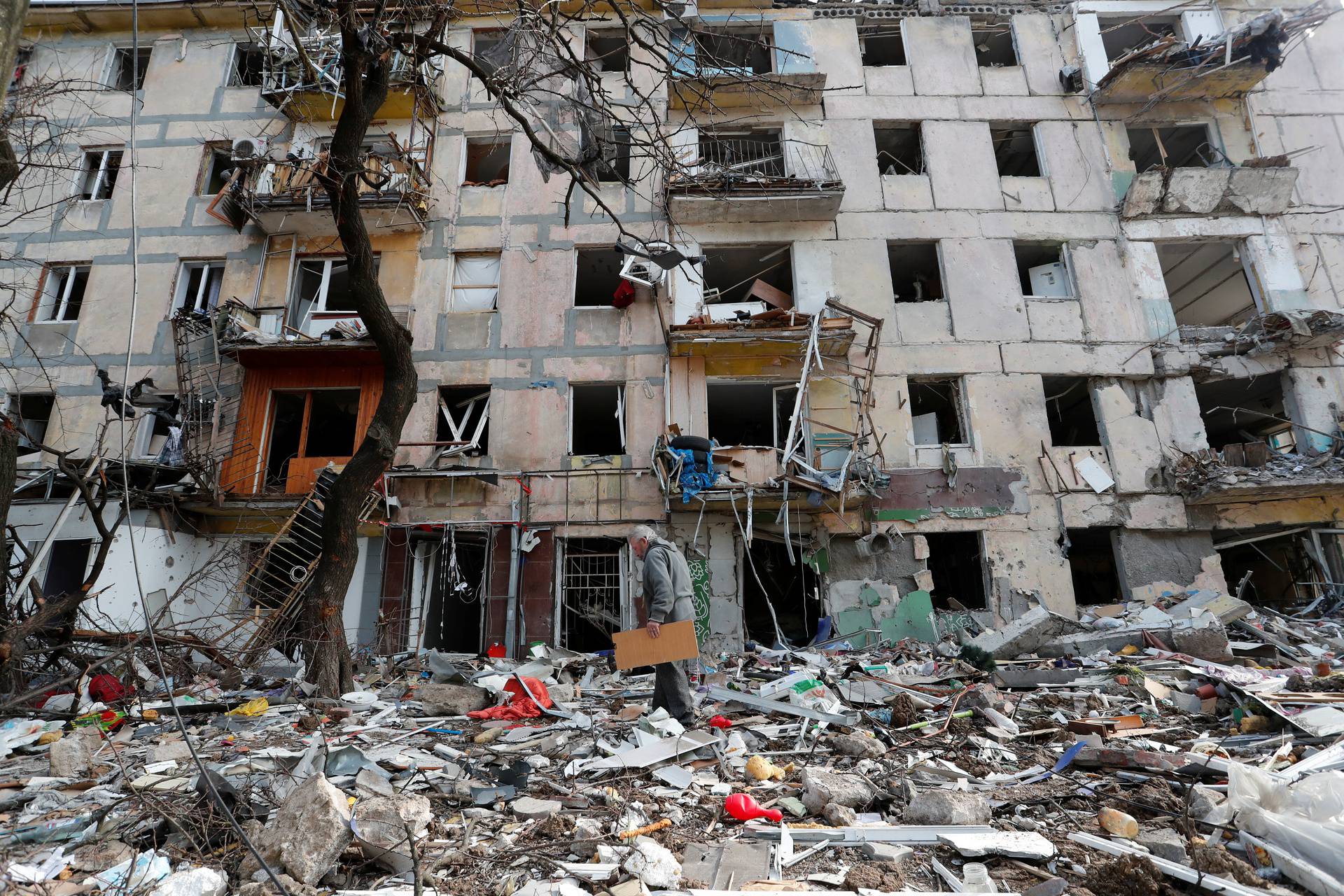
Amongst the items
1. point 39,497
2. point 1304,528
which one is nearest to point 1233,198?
point 1304,528

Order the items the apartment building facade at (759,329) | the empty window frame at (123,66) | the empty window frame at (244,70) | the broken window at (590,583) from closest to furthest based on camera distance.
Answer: the apartment building facade at (759,329) → the broken window at (590,583) → the empty window frame at (244,70) → the empty window frame at (123,66)

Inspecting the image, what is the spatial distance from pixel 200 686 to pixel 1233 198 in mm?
19652

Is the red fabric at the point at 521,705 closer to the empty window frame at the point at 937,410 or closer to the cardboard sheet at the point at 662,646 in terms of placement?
the cardboard sheet at the point at 662,646

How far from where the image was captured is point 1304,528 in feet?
41.5

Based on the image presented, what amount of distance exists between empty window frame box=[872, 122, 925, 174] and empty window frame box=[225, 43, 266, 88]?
14.4 metres

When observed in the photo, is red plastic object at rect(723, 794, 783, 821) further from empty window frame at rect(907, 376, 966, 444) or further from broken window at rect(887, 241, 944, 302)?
broken window at rect(887, 241, 944, 302)

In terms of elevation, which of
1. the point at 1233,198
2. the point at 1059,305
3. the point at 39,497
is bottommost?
the point at 39,497

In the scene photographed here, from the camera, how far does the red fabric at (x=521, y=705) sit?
6.43m

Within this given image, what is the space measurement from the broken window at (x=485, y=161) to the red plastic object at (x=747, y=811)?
14.3 metres

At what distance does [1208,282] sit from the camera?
606 inches

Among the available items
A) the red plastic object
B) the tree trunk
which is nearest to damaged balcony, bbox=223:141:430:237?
the tree trunk

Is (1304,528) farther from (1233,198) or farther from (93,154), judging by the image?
(93,154)

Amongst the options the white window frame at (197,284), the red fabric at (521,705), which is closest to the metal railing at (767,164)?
the red fabric at (521,705)

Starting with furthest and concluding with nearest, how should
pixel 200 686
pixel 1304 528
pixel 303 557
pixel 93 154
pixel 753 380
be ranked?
pixel 93 154, pixel 753 380, pixel 1304 528, pixel 303 557, pixel 200 686
